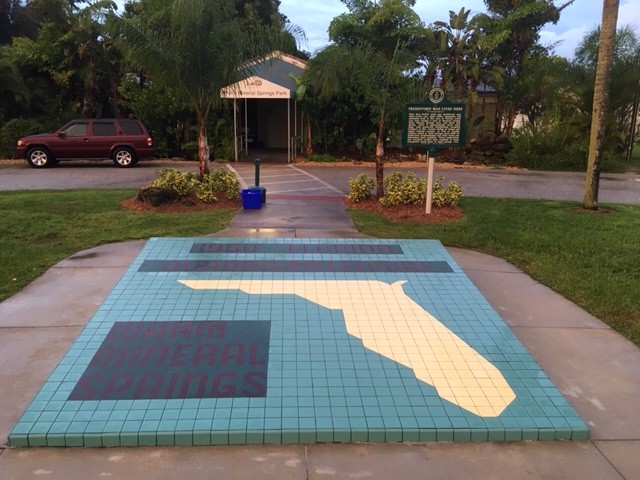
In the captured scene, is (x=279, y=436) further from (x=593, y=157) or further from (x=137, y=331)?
(x=593, y=157)

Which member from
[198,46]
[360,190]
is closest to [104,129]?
[198,46]

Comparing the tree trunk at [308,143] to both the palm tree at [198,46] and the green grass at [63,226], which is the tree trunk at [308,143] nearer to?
the palm tree at [198,46]

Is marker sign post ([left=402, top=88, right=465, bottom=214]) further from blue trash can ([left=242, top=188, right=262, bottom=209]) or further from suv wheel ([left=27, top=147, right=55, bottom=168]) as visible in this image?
suv wheel ([left=27, top=147, right=55, bottom=168])

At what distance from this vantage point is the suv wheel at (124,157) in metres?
18.5

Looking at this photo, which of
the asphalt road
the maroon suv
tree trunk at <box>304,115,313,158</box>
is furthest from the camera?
tree trunk at <box>304,115,313,158</box>

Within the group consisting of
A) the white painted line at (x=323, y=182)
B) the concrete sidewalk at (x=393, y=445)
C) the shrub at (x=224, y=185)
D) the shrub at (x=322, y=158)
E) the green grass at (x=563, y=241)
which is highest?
the shrub at (x=322, y=158)

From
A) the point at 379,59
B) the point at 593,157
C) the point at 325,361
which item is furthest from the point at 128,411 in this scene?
the point at 593,157

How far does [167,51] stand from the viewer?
10.8m

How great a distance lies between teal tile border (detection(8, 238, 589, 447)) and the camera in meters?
3.43

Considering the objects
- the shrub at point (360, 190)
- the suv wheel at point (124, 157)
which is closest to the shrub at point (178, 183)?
the shrub at point (360, 190)

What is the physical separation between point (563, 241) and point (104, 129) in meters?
15.2

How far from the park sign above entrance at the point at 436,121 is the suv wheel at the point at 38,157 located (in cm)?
1339

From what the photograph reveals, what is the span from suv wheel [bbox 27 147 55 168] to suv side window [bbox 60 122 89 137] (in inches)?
36.4

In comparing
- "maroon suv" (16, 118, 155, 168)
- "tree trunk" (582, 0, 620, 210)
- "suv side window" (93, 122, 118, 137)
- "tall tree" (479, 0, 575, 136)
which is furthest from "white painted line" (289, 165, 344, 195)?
"tall tree" (479, 0, 575, 136)
